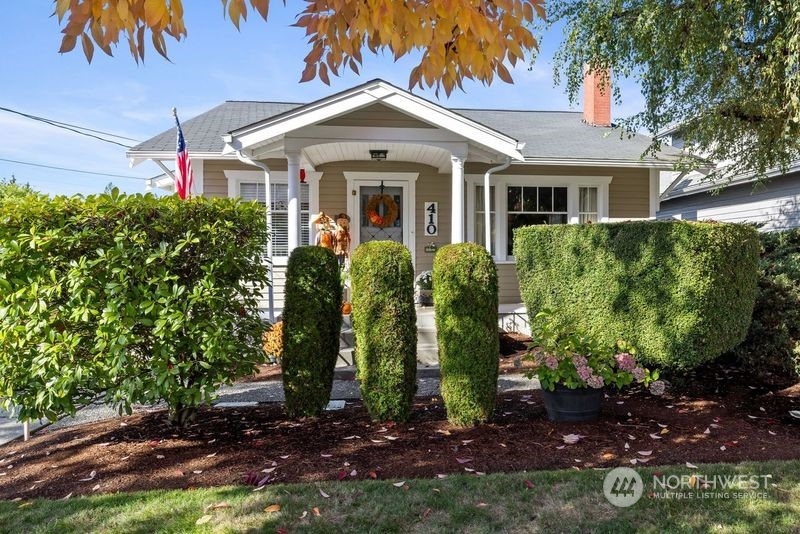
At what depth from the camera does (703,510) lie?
8.88 feet

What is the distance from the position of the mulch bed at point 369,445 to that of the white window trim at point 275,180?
5.14 meters

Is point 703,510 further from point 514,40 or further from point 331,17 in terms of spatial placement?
point 331,17

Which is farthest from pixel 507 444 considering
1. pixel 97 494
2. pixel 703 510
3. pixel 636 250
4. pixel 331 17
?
pixel 331 17

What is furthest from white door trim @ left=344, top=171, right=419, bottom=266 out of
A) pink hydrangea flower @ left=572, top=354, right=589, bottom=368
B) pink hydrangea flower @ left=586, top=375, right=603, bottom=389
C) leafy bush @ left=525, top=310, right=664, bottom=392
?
pink hydrangea flower @ left=586, top=375, right=603, bottom=389

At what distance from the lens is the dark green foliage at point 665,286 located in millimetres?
4422

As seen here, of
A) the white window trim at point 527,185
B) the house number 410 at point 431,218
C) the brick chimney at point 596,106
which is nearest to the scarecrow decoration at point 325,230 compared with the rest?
the house number 410 at point 431,218

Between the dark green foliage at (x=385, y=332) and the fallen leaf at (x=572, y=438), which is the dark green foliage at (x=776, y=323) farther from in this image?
the dark green foliage at (x=385, y=332)

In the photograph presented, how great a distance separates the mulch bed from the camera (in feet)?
10.8

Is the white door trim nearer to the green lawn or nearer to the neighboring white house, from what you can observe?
the neighboring white house

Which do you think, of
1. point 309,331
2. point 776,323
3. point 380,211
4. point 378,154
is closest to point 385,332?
point 309,331

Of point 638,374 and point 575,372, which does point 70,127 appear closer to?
point 575,372

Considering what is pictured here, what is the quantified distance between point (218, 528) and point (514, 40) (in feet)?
10.3

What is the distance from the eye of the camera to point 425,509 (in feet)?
8.98

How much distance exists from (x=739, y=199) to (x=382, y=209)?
365 inches
